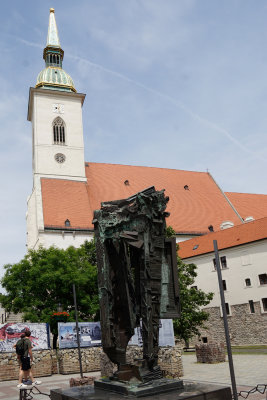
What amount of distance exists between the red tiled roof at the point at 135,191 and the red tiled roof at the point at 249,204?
148 centimetres

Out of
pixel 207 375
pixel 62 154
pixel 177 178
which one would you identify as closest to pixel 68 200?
pixel 62 154

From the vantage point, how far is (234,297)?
32.6 m

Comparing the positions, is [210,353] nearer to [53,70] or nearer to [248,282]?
[248,282]

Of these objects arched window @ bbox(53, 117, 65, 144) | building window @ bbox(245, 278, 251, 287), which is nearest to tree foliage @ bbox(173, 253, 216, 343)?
building window @ bbox(245, 278, 251, 287)

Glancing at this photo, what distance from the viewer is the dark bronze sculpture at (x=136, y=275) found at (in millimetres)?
6391

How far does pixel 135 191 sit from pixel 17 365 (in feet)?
92.9

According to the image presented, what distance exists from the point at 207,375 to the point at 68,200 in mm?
27631

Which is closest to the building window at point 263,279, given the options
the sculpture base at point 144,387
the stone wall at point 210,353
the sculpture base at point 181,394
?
the stone wall at point 210,353

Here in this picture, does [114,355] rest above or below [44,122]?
below

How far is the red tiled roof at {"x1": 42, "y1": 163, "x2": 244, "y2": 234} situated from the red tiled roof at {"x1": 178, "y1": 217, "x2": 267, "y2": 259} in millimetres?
3361

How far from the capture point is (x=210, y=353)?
1650cm

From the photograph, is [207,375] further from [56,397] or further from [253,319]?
[253,319]

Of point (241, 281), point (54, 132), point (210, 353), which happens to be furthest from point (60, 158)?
point (210, 353)

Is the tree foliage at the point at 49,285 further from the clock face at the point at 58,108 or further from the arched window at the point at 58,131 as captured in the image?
the clock face at the point at 58,108
